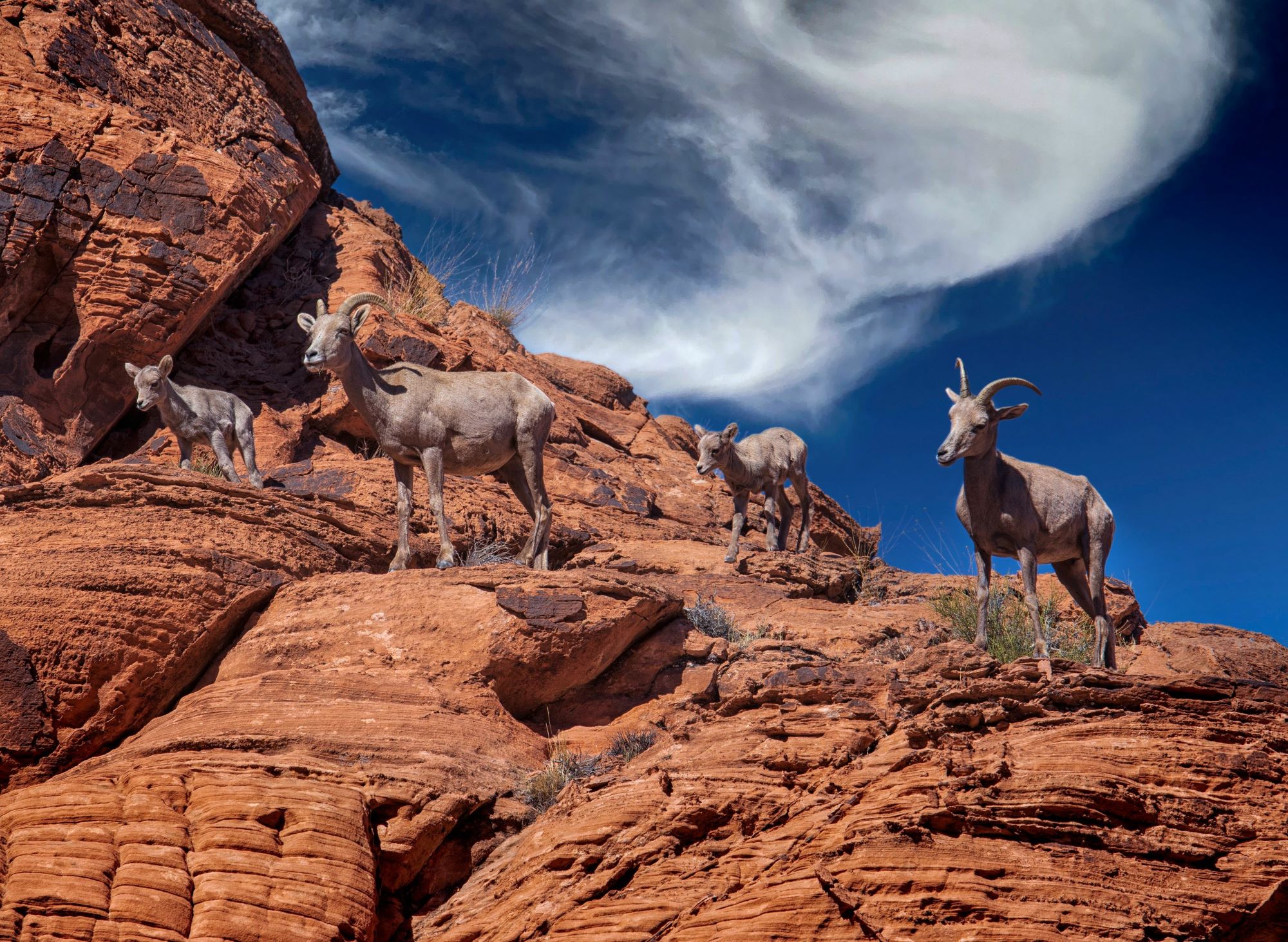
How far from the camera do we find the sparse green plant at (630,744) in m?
8.50

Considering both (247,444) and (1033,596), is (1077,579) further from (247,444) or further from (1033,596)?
(247,444)

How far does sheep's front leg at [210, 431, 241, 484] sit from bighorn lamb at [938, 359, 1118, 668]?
919 centimetres

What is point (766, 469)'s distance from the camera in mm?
17656

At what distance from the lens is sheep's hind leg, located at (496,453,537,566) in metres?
11.8

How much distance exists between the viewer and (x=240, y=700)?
8.24 metres

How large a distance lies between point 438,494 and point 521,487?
135 cm

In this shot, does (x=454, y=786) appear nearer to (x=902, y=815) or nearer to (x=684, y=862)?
(x=684, y=862)

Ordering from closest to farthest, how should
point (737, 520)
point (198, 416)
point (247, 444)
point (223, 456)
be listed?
1. point (223, 456)
2. point (198, 416)
3. point (247, 444)
4. point (737, 520)

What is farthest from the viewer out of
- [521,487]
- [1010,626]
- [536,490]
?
[521,487]

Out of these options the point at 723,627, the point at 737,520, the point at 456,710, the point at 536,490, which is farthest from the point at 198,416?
the point at 737,520

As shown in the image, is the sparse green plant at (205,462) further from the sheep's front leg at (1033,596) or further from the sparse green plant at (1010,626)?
the sheep's front leg at (1033,596)

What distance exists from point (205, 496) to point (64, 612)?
1916 millimetres

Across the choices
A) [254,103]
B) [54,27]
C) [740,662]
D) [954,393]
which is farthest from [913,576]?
[54,27]

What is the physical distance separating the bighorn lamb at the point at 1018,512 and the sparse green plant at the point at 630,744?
357cm
